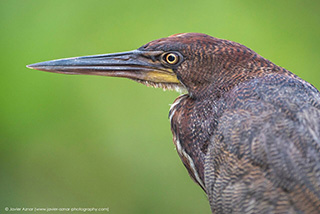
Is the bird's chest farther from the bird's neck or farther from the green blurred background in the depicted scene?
the green blurred background

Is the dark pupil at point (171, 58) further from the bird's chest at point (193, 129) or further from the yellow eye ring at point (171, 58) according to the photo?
the bird's chest at point (193, 129)

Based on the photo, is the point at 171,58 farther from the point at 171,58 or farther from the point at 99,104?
the point at 99,104

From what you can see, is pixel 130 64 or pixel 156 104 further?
pixel 156 104

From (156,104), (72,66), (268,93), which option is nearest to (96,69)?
(72,66)

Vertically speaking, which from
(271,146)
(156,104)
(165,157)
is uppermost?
(271,146)

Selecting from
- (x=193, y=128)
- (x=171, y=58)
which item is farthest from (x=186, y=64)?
(x=193, y=128)

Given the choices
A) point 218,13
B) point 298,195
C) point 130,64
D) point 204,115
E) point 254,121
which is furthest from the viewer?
point 218,13

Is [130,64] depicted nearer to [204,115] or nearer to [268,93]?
[204,115]

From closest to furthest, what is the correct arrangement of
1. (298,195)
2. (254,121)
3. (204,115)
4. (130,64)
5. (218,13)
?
(298,195)
(254,121)
(204,115)
(130,64)
(218,13)

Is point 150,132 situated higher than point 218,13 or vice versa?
point 218,13
